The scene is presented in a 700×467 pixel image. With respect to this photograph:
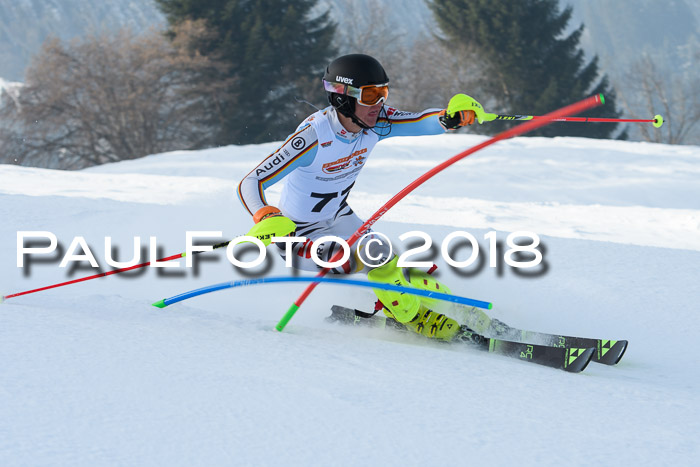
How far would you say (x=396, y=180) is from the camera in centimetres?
852

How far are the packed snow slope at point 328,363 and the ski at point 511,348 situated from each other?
0.30 ft

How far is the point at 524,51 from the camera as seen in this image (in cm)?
2698

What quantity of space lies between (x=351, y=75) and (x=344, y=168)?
1.55ft

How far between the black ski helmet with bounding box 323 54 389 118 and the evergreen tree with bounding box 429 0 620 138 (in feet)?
79.8

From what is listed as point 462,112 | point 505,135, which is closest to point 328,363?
point 505,135

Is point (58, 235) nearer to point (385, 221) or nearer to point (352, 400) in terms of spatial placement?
point (385, 221)

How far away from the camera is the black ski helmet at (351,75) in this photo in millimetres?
3146

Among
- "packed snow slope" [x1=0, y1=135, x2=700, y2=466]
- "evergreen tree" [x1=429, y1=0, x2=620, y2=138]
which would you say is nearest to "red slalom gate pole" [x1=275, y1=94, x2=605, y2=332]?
"packed snow slope" [x1=0, y1=135, x2=700, y2=466]

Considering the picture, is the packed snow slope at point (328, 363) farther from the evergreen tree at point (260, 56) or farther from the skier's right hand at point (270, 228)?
the evergreen tree at point (260, 56)

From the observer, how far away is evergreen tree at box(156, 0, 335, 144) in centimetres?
2445

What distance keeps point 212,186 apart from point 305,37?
771 inches

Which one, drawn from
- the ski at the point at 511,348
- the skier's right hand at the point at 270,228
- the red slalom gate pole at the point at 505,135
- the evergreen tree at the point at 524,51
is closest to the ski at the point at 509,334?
the ski at the point at 511,348

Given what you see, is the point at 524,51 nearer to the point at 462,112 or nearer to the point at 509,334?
the point at 462,112

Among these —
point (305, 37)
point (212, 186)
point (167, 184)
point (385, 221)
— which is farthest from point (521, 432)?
point (305, 37)
